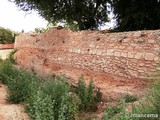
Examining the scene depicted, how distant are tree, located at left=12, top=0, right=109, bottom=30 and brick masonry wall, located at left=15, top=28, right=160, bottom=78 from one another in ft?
6.62

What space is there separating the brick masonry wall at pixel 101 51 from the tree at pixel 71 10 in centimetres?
202

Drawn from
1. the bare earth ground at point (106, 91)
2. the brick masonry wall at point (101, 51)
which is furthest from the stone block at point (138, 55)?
the bare earth ground at point (106, 91)

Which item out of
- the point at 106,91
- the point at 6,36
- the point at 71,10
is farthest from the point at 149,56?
the point at 6,36

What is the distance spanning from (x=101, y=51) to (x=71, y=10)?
646 cm

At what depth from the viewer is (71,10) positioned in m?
13.7

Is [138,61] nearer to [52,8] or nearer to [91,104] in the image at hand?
[91,104]

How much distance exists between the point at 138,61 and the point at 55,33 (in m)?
5.76

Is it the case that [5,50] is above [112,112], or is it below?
above

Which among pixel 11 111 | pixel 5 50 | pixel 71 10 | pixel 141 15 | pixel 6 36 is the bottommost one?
pixel 11 111

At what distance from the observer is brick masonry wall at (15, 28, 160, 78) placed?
250 inches

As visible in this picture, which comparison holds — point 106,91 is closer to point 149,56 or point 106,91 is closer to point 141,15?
point 149,56

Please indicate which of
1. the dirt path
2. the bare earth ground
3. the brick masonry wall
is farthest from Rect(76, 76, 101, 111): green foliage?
the dirt path

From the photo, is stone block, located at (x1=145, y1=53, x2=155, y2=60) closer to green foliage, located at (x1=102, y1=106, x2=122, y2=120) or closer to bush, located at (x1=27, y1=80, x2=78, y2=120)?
green foliage, located at (x1=102, y1=106, x2=122, y2=120)

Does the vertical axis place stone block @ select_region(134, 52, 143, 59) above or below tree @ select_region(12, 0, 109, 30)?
below
